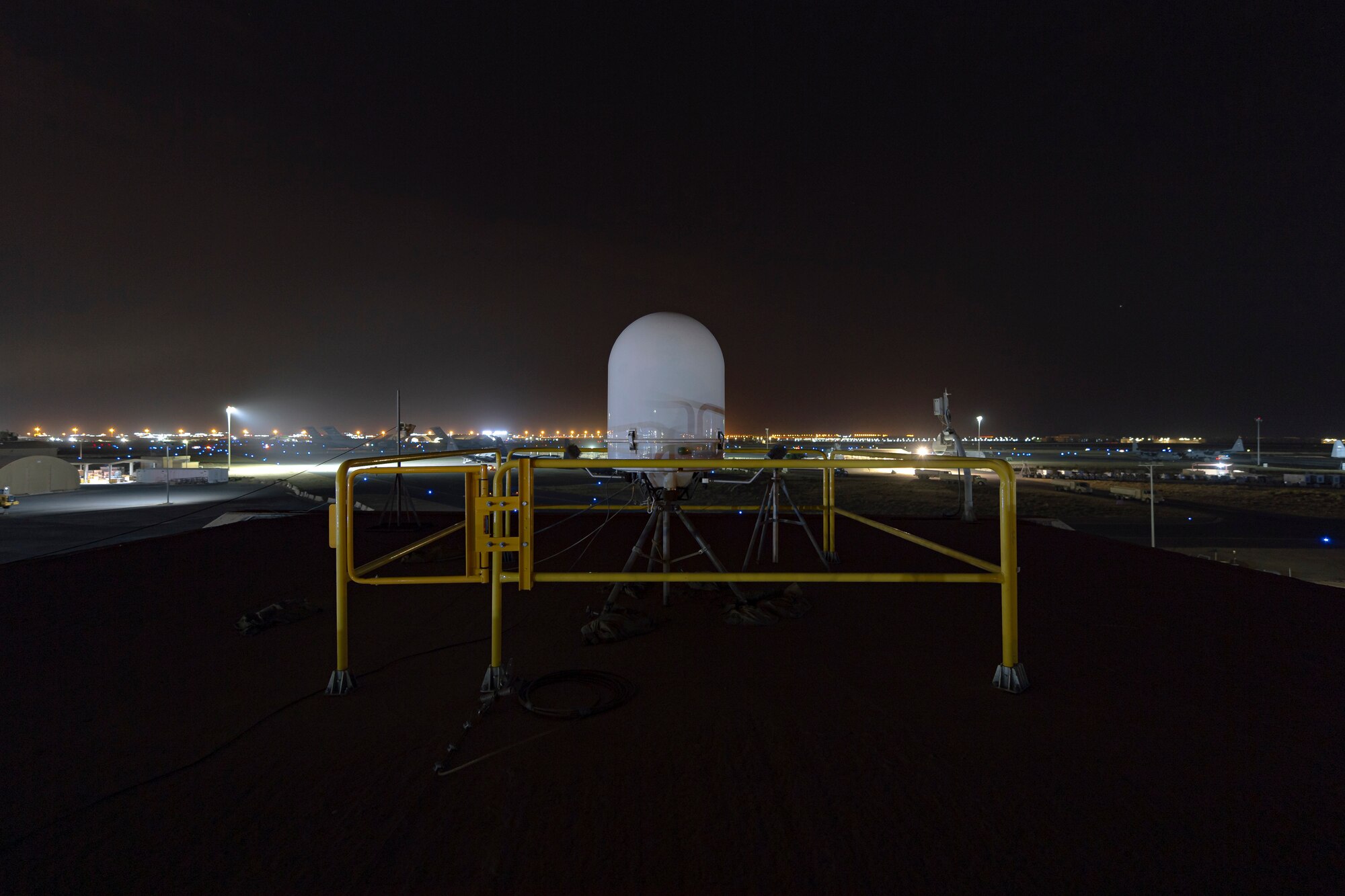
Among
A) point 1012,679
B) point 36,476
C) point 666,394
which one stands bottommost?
point 1012,679

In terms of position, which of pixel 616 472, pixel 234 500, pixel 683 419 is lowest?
pixel 234 500

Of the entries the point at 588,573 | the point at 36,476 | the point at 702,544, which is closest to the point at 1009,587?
the point at 702,544

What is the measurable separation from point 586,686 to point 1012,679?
2857mm

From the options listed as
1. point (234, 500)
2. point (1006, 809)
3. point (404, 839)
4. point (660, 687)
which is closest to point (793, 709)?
point (660, 687)

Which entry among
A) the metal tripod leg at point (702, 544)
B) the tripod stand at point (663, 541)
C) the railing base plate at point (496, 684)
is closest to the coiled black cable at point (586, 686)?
the railing base plate at point (496, 684)

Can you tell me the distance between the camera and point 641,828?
2.38m

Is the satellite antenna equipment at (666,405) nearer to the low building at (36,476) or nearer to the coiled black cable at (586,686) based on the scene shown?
the coiled black cable at (586,686)

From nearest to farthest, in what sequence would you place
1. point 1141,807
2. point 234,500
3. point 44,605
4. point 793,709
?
point 1141,807 → point 793,709 → point 44,605 → point 234,500

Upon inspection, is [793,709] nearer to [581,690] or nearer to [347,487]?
[581,690]

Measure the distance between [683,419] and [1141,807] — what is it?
13.0 ft

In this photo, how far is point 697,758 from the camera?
115 inches

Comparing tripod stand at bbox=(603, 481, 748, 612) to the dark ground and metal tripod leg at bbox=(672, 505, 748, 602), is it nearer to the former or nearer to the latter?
metal tripod leg at bbox=(672, 505, 748, 602)

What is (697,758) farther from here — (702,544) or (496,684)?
(702,544)

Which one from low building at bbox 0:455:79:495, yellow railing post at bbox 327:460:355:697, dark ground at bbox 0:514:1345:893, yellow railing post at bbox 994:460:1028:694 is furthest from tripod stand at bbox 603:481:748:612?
low building at bbox 0:455:79:495
